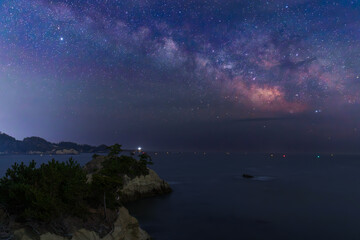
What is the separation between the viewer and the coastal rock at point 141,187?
131 ft

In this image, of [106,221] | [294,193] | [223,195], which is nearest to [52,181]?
[106,221]

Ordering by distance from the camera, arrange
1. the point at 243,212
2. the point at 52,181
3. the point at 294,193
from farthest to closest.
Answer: the point at 294,193, the point at 243,212, the point at 52,181

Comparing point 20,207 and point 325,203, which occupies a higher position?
point 20,207

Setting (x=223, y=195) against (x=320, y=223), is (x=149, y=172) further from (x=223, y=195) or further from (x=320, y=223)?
(x=320, y=223)

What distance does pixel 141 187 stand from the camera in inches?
1660

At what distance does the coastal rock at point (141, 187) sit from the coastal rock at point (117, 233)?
61.4ft

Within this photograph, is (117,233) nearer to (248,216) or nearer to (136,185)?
(248,216)

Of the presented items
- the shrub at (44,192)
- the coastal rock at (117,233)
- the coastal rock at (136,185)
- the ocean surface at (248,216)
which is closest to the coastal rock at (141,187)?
the coastal rock at (136,185)

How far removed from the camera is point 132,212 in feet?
110

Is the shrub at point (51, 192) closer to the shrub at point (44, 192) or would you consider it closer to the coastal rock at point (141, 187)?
the shrub at point (44, 192)

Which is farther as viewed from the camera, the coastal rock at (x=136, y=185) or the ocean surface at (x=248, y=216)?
the coastal rock at (x=136, y=185)

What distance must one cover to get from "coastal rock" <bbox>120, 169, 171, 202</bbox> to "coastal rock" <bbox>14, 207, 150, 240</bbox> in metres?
18.7

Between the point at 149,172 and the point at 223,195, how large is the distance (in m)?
17.5

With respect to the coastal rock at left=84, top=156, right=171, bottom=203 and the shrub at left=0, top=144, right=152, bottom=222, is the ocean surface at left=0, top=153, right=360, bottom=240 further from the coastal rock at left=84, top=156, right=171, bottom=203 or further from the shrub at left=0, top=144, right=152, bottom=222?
the shrub at left=0, top=144, right=152, bottom=222
